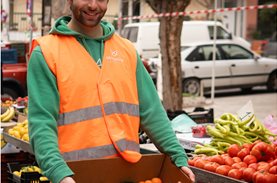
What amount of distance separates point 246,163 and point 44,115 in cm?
256

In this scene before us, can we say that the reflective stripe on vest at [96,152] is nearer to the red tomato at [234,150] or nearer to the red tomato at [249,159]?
the red tomato at [249,159]

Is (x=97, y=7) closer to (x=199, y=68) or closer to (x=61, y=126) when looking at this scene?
(x=61, y=126)

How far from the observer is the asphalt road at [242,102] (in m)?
18.2

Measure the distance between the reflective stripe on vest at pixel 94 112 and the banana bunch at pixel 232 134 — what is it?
110 inches

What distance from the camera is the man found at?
3754 mm

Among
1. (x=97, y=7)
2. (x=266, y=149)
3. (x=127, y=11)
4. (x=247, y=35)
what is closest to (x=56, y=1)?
(x=266, y=149)

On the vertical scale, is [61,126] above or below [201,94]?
above

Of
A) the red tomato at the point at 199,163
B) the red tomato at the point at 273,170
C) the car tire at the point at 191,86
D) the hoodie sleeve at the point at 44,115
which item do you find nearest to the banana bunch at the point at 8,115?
the red tomato at the point at 199,163

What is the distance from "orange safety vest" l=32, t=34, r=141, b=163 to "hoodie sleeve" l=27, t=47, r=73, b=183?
46 mm

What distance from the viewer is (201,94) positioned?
66.2ft

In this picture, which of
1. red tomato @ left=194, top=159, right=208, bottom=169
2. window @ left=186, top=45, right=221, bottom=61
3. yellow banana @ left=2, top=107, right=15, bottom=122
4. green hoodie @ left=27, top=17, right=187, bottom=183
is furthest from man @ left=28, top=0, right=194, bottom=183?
window @ left=186, top=45, right=221, bottom=61

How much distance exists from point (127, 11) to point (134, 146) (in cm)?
3256

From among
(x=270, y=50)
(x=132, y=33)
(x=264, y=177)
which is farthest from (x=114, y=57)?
(x=270, y=50)

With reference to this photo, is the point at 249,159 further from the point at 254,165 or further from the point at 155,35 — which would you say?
the point at 155,35
